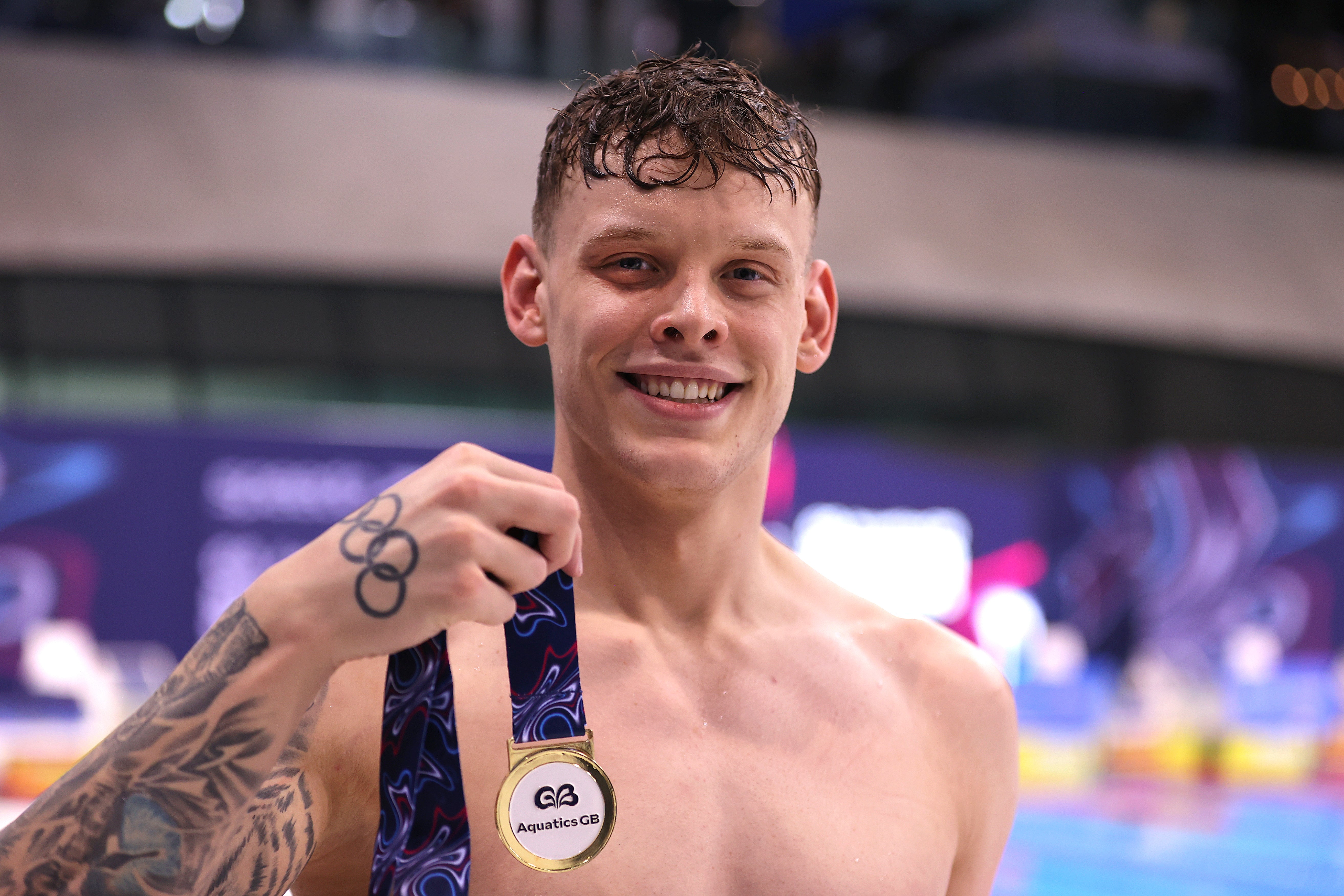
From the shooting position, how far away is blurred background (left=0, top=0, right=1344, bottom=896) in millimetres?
7047

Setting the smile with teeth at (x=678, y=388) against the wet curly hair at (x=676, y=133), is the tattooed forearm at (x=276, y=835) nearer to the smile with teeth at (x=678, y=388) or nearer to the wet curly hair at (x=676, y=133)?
the smile with teeth at (x=678, y=388)

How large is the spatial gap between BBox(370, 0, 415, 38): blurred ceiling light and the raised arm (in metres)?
10.5

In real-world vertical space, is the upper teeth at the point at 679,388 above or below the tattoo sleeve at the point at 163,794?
above

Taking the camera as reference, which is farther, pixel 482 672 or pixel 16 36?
pixel 16 36

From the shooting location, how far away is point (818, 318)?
184 cm

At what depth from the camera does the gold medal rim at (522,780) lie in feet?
4.29

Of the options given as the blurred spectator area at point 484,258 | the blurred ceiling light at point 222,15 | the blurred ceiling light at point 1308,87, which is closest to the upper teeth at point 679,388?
the blurred spectator area at point 484,258

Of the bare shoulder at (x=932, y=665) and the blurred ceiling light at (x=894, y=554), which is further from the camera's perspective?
the blurred ceiling light at (x=894, y=554)

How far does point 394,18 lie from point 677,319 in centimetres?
1019

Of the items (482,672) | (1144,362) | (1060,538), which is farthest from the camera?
(1144,362)

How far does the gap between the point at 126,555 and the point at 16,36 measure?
5097mm

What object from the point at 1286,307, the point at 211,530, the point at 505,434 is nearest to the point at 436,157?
the point at 505,434

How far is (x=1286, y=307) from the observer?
1247 cm

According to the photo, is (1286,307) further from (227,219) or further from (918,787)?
→ (918,787)
